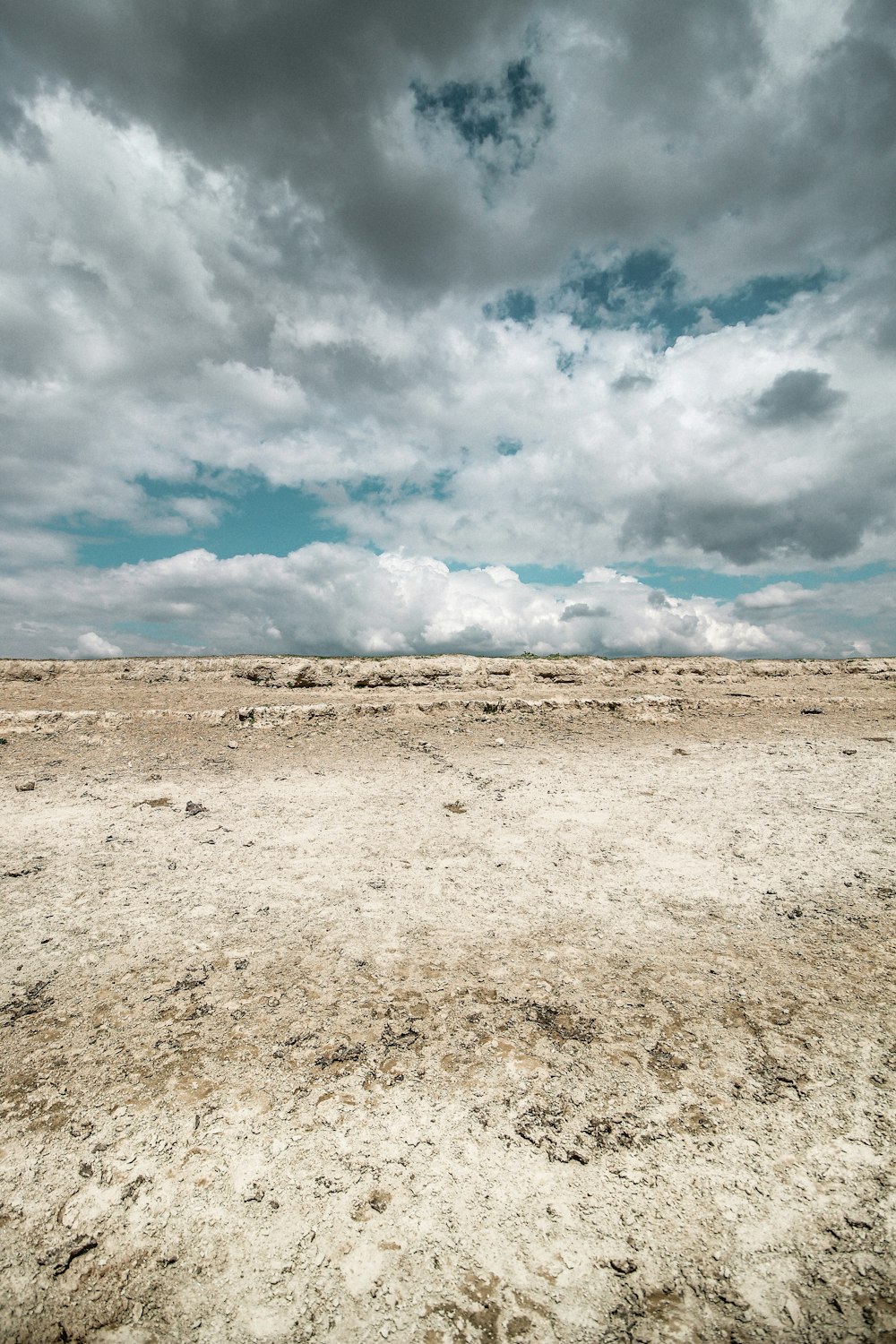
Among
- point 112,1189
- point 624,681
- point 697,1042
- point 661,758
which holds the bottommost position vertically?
point 112,1189

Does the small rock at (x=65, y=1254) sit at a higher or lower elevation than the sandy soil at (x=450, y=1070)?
lower

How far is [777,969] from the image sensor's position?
4.73 meters

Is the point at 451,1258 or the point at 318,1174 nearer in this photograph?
the point at 451,1258

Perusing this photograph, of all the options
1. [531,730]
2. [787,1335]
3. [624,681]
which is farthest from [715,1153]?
[624,681]

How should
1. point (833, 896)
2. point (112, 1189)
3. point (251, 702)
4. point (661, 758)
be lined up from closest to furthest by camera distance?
point (112, 1189)
point (833, 896)
point (661, 758)
point (251, 702)

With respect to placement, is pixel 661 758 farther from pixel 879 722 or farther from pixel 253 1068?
pixel 253 1068

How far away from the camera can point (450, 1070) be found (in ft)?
12.2

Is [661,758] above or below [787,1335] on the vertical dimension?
above

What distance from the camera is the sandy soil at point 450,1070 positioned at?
2.60m

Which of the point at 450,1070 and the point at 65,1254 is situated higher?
the point at 450,1070

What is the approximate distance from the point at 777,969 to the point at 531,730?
31.6 ft

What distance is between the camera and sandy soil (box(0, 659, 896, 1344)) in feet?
8.52

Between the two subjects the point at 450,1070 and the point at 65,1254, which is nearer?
the point at 65,1254

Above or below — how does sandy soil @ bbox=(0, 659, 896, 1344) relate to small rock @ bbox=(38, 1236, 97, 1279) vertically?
above
